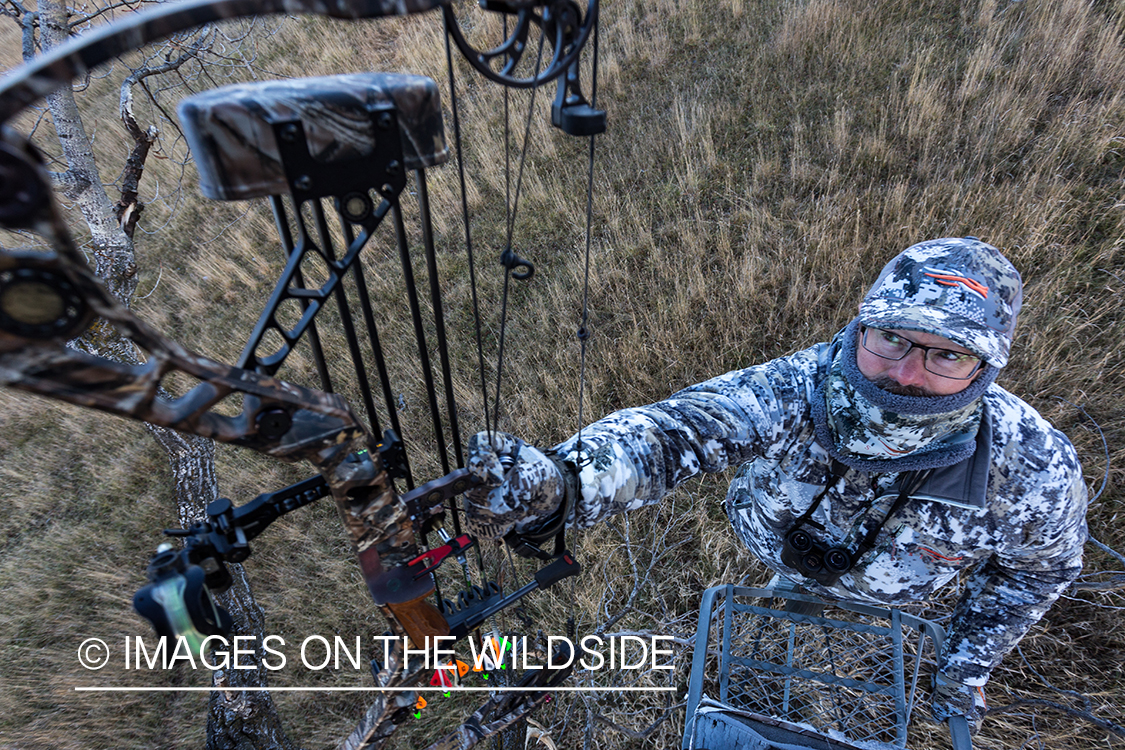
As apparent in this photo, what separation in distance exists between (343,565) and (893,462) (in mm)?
3103

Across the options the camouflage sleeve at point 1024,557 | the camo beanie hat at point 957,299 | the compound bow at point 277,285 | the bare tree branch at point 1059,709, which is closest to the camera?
the compound bow at point 277,285

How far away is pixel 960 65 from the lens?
442 centimetres

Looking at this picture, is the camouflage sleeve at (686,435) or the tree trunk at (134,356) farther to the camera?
the tree trunk at (134,356)

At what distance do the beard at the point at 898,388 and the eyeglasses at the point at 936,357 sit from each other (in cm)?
6

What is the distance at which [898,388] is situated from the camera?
1576mm

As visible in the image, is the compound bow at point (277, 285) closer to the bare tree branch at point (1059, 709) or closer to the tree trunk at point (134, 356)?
the tree trunk at point (134, 356)

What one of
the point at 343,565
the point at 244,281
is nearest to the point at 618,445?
the point at 343,565

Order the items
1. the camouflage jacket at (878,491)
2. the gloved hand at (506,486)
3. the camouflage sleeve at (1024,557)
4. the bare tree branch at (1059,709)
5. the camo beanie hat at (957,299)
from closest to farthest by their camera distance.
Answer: the gloved hand at (506,486) → the camo beanie hat at (957,299) → the camouflage jacket at (878,491) → the camouflage sleeve at (1024,557) → the bare tree branch at (1059,709)

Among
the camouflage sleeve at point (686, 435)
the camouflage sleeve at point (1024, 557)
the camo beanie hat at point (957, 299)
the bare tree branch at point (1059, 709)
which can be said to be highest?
the camo beanie hat at point (957, 299)

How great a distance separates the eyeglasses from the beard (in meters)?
0.06

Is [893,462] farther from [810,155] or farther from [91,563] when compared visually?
[91,563]

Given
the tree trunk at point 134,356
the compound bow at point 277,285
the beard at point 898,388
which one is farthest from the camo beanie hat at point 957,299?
the tree trunk at point 134,356

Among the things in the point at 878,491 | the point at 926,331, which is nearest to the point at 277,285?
the point at 926,331

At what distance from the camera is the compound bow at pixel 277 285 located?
685mm
